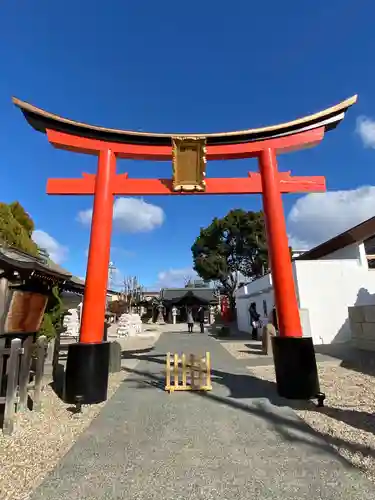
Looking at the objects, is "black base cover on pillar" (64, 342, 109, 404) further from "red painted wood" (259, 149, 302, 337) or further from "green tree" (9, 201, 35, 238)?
"green tree" (9, 201, 35, 238)

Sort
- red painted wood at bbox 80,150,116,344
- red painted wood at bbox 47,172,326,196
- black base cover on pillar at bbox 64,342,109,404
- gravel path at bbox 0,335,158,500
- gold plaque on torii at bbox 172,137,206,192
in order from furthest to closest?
gold plaque on torii at bbox 172,137,206,192, red painted wood at bbox 47,172,326,196, red painted wood at bbox 80,150,116,344, black base cover on pillar at bbox 64,342,109,404, gravel path at bbox 0,335,158,500

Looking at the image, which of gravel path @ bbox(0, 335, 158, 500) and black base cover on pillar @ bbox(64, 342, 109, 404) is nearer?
gravel path @ bbox(0, 335, 158, 500)

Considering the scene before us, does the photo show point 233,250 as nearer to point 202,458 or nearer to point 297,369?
point 297,369

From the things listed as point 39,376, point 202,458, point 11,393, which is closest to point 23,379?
point 39,376

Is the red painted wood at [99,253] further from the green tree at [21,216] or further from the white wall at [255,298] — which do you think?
the white wall at [255,298]

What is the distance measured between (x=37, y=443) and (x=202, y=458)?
223cm

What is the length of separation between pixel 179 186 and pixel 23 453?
5.51 metres

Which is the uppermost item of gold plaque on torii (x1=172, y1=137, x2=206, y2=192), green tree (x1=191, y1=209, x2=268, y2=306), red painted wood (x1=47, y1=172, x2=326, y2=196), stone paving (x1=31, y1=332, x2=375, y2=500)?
green tree (x1=191, y1=209, x2=268, y2=306)

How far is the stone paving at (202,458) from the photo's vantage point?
284 cm

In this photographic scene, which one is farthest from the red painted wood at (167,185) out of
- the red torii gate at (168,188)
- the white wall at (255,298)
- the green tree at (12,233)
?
the white wall at (255,298)

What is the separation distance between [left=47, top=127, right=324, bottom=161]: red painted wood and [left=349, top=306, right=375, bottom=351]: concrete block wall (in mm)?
7420

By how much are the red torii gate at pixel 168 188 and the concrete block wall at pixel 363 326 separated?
6.94 meters

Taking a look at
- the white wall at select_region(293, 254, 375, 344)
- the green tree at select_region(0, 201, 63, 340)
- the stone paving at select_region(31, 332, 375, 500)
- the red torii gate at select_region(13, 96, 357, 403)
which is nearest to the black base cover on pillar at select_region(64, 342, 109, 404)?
the red torii gate at select_region(13, 96, 357, 403)

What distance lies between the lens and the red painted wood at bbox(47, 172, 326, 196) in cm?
688
